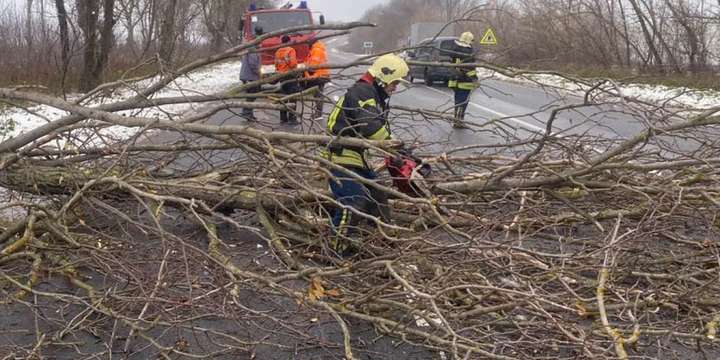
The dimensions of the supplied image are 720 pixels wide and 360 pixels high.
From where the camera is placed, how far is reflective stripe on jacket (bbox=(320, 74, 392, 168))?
4.12 m

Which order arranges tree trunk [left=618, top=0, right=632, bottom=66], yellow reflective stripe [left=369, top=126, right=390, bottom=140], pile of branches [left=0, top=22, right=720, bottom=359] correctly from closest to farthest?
pile of branches [left=0, top=22, right=720, bottom=359] < yellow reflective stripe [left=369, top=126, right=390, bottom=140] < tree trunk [left=618, top=0, right=632, bottom=66]

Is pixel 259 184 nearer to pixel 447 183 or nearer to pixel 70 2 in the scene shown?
pixel 447 183

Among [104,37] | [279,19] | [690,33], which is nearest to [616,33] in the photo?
[690,33]

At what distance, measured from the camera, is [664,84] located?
18266 millimetres

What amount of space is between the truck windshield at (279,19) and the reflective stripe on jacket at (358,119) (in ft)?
36.1

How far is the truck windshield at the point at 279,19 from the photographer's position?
589 inches

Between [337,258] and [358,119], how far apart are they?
850 millimetres

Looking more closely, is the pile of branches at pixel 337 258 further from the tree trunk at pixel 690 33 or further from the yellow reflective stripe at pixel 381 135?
the tree trunk at pixel 690 33

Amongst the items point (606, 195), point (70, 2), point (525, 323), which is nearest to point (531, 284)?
point (525, 323)

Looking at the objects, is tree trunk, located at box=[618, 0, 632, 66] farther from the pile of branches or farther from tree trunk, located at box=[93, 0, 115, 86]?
the pile of branches

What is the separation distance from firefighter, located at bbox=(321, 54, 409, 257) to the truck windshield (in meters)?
11.0

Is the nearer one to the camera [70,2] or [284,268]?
[284,268]

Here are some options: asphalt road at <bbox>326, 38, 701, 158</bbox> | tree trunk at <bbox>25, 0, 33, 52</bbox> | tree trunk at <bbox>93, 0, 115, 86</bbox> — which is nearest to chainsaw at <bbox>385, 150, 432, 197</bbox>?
asphalt road at <bbox>326, 38, 701, 158</bbox>

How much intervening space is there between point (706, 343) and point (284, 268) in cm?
217
